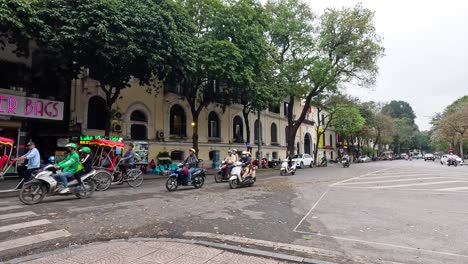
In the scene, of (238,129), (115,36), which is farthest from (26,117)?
(238,129)

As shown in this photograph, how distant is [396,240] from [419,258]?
3.05 feet

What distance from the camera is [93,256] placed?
4.70 metres

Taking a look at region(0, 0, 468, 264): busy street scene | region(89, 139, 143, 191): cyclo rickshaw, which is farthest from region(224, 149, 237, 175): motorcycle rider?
region(89, 139, 143, 191): cyclo rickshaw

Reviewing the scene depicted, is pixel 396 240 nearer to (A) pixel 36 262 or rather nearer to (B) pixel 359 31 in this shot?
(A) pixel 36 262

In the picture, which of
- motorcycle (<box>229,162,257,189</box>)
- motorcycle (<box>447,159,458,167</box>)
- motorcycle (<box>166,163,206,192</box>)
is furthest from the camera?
motorcycle (<box>447,159,458,167</box>)

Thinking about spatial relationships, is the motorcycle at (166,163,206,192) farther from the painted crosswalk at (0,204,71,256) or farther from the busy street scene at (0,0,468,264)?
the painted crosswalk at (0,204,71,256)

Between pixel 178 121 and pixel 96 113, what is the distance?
23.0ft

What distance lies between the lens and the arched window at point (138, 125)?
73.9 ft

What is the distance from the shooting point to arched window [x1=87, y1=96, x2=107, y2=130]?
20.2m

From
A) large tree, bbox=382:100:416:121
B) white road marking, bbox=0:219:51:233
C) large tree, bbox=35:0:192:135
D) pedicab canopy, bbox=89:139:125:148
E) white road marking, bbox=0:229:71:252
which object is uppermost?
large tree, bbox=382:100:416:121

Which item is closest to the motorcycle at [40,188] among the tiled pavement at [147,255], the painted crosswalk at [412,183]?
the tiled pavement at [147,255]

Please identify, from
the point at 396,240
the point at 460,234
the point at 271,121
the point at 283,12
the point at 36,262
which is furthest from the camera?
the point at 271,121

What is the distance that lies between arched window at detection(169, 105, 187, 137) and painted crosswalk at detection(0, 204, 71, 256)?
18036 mm

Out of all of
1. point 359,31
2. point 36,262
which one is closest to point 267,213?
point 36,262
